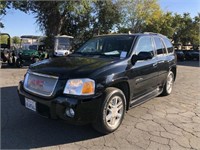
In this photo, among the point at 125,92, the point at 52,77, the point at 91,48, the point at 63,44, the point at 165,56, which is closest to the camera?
the point at 52,77

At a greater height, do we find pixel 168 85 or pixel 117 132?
pixel 168 85

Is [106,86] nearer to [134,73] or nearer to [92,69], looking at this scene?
[92,69]

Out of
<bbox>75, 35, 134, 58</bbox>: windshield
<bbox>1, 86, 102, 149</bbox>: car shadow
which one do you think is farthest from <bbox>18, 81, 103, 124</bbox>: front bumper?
<bbox>75, 35, 134, 58</bbox>: windshield

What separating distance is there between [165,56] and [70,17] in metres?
25.7

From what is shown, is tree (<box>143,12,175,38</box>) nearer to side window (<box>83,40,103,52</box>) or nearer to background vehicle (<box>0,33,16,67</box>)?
background vehicle (<box>0,33,16,67</box>)

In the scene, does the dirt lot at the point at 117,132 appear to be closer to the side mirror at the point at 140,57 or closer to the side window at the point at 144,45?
the side mirror at the point at 140,57

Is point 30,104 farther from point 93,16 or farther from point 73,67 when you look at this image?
point 93,16

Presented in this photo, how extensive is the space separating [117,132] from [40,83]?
1.53 m

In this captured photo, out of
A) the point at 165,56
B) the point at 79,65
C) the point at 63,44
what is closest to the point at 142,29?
the point at 63,44

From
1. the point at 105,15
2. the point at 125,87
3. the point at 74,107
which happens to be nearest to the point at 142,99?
the point at 125,87

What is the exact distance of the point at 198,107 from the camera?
5812 millimetres

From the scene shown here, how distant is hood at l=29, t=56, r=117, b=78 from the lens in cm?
376

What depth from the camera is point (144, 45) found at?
5258 millimetres

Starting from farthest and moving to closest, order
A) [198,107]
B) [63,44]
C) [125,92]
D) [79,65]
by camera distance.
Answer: [63,44]
[198,107]
[125,92]
[79,65]
